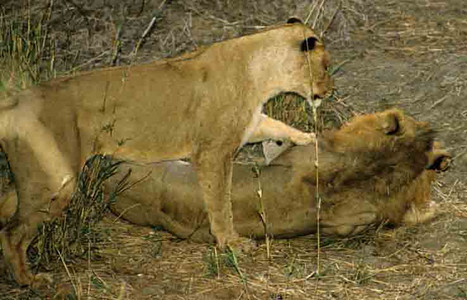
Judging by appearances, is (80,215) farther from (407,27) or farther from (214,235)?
(407,27)

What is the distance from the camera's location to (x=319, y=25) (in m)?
7.91

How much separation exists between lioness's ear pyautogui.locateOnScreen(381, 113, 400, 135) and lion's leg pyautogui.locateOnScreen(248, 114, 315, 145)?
1.29 feet

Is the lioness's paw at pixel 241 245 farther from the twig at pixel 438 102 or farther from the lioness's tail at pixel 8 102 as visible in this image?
the twig at pixel 438 102

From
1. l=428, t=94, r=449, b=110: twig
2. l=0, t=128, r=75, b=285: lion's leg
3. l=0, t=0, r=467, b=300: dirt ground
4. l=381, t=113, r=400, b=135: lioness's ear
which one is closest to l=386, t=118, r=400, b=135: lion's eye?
l=381, t=113, r=400, b=135: lioness's ear

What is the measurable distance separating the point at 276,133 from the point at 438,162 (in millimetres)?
886

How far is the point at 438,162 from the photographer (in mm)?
5520

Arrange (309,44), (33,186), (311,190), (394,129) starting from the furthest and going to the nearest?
(394,129) → (311,190) → (309,44) → (33,186)

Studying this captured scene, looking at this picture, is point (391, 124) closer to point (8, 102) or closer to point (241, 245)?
point (241, 245)

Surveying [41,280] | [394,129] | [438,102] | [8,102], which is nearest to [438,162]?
[394,129]

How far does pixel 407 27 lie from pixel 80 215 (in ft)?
13.7

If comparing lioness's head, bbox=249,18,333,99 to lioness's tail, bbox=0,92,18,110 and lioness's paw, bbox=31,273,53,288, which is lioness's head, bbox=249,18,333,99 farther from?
lioness's paw, bbox=31,273,53,288

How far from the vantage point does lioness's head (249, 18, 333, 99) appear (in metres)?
5.12

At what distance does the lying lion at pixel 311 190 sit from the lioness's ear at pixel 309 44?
23.0 inches

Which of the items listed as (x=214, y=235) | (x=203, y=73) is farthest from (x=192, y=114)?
(x=214, y=235)
